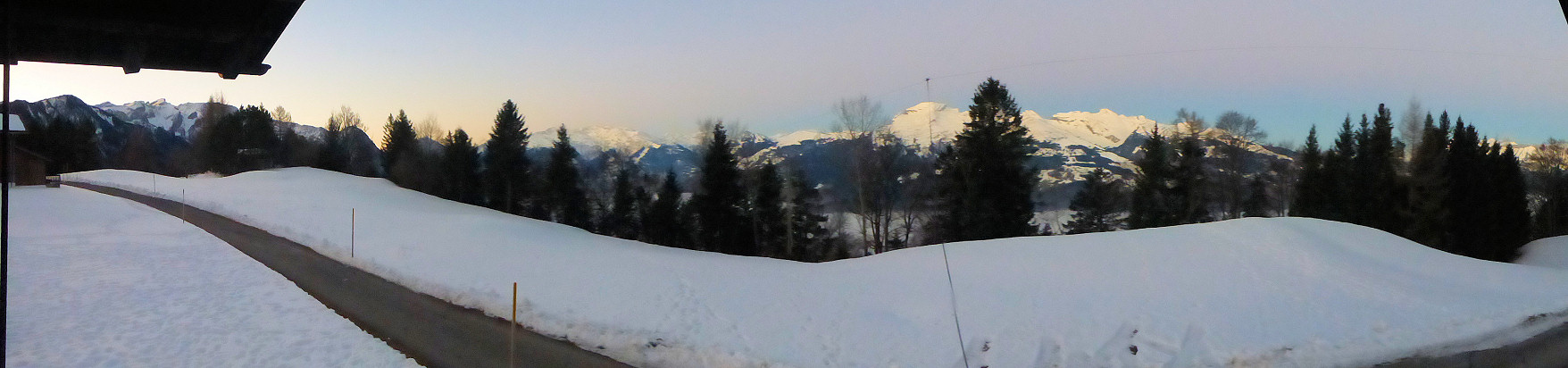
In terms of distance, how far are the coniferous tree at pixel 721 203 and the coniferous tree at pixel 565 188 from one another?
34.2 ft

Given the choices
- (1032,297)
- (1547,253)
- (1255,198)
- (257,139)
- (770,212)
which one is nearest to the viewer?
(1032,297)

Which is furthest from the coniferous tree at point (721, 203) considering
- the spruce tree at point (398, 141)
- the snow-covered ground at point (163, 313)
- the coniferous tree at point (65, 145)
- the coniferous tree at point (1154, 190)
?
the coniferous tree at point (65, 145)

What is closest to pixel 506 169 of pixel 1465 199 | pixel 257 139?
pixel 257 139

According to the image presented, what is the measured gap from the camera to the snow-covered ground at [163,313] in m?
7.39

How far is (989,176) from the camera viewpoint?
96.2 feet

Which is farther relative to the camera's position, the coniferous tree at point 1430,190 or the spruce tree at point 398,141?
the spruce tree at point 398,141

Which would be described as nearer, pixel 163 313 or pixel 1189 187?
pixel 163 313

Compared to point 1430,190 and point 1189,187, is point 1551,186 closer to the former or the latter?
point 1430,190

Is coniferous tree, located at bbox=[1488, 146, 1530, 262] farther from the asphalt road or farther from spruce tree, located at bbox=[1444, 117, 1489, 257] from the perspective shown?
the asphalt road

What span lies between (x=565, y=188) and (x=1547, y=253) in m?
53.6

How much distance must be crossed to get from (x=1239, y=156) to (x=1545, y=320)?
99.3ft

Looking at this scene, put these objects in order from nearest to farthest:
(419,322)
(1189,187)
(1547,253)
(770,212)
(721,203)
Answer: (419,322) → (1547,253) → (1189,187) → (770,212) → (721,203)

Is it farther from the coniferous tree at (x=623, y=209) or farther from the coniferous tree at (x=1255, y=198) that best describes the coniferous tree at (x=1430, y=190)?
the coniferous tree at (x=623, y=209)

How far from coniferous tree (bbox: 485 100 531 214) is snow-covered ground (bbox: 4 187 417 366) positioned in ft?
81.3
